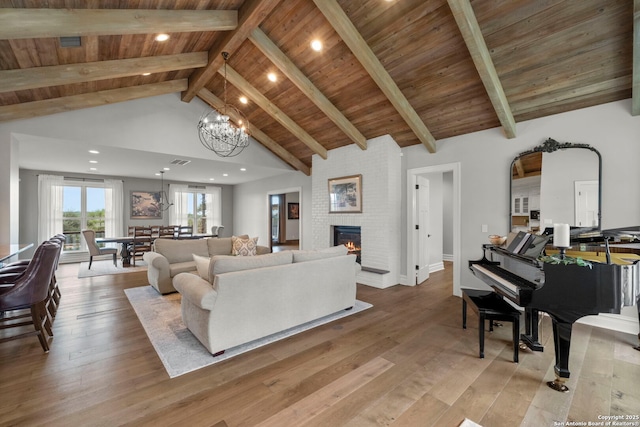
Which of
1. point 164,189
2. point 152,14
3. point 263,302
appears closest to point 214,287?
point 263,302

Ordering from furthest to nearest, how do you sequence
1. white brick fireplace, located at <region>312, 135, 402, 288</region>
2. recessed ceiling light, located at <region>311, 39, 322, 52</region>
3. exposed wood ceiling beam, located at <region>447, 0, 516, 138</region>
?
white brick fireplace, located at <region>312, 135, 402, 288</region>
recessed ceiling light, located at <region>311, 39, 322, 52</region>
exposed wood ceiling beam, located at <region>447, 0, 516, 138</region>

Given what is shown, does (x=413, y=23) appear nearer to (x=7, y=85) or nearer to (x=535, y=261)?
(x=535, y=261)

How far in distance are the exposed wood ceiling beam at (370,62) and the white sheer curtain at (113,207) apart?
8327mm

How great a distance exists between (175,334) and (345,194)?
155 inches

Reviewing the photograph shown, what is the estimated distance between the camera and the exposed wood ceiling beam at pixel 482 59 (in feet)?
8.61

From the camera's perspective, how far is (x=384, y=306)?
12.7 ft

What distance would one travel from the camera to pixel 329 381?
7.00 feet

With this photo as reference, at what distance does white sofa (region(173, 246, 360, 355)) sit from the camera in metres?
2.47

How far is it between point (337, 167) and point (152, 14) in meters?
3.92

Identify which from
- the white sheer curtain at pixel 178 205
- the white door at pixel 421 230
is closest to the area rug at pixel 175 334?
the white door at pixel 421 230

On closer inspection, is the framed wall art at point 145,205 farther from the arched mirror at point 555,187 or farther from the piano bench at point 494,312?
the arched mirror at point 555,187

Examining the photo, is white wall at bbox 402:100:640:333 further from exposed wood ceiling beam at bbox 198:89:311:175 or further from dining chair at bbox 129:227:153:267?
dining chair at bbox 129:227:153:267

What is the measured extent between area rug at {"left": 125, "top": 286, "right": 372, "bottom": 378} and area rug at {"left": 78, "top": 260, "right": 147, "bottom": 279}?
2.21 m

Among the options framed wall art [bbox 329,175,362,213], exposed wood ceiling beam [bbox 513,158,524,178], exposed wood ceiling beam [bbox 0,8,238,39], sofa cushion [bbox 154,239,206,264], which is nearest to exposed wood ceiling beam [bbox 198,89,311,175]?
framed wall art [bbox 329,175,362,213]
